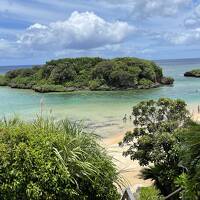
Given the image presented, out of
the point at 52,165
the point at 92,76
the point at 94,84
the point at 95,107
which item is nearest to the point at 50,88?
the point at 94,84

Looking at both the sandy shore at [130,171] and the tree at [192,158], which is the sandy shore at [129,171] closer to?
the sandy shore at [130,171]

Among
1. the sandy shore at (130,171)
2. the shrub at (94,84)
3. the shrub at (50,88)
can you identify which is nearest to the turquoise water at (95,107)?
the shrub at (94,84)

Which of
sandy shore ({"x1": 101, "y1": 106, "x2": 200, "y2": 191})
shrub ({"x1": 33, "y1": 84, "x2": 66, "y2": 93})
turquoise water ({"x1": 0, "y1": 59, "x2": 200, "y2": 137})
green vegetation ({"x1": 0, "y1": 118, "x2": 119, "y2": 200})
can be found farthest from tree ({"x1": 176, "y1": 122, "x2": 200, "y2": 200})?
shrub ({"x1": 33, "y1": 84, "x2": 66, "y2": 93})

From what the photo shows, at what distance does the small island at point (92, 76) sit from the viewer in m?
86.0

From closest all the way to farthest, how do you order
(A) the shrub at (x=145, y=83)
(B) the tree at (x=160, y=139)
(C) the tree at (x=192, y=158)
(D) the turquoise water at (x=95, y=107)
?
1. (C) the tree at (x=192, y=158)
2. (B) the tree at (x=160, y=139)
3. (D) the turquoise water at (x=95, y=107)
4. (A) the shrub at (x=145, y=83)

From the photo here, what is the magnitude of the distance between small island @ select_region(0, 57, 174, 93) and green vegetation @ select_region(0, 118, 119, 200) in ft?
240

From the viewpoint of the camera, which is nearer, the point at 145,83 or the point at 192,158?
the point at 192,158

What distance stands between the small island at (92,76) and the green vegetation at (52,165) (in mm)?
73002

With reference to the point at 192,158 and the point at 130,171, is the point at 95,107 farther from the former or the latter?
the point at 192,158

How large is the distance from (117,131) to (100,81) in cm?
4830

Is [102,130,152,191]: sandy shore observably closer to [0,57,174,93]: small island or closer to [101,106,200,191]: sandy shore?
[101,106,200,191]: sandy shore

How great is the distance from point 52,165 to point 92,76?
264 feet

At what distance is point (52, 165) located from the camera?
35.0 feet

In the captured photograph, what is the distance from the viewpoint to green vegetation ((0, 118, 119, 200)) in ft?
34.4
